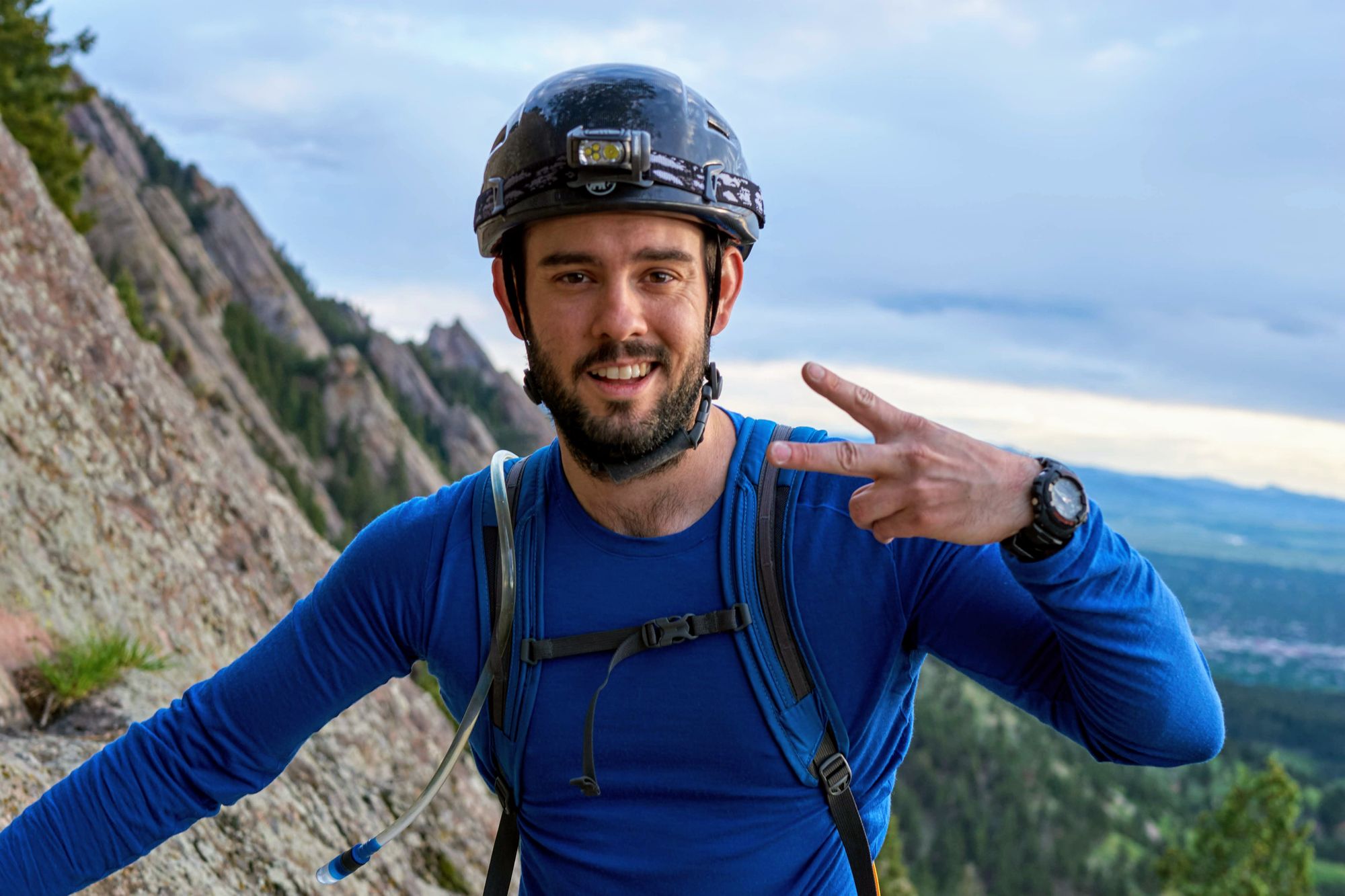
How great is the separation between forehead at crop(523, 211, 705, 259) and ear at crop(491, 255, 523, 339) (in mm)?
456

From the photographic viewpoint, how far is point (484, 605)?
371 centimetres

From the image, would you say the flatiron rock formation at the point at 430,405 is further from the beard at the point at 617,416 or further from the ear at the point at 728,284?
the beard at the point at 617,416

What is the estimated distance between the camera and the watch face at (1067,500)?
274 cm

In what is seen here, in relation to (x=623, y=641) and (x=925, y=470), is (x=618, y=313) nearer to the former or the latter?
(x=623, y=641)

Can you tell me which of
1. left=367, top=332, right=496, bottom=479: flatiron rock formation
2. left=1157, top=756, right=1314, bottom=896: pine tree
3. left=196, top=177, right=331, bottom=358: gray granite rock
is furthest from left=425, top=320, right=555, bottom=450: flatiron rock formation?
left=1157, top=756, right=1314, bottom=896: pine tree

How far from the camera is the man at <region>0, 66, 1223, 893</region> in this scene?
11.3ft

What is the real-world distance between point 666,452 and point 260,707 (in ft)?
5.74

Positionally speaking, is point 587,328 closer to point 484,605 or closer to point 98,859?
point 484,605

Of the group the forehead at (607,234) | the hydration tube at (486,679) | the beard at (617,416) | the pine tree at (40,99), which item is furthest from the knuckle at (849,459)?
the pine tree at (40,99)

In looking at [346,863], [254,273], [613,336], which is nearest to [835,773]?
[613,336]

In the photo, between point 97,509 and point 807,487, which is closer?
point 807,487

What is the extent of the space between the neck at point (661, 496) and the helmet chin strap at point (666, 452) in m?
0.05

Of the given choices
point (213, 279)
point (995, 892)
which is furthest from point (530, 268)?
point (995, 892)

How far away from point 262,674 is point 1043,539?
277 cm
